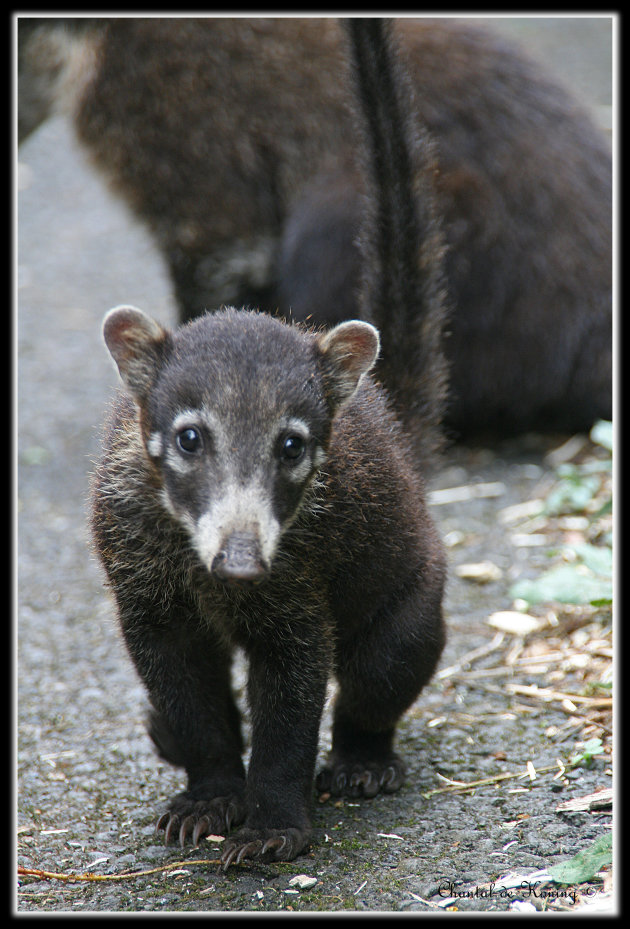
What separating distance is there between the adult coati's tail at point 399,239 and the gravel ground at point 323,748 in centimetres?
117

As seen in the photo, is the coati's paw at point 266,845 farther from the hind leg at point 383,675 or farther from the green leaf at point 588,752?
the green leaf at point 588,752

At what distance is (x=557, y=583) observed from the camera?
14.8 feet

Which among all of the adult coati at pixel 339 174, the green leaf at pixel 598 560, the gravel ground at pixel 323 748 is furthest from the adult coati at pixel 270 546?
the adult coati at pixel 339 174

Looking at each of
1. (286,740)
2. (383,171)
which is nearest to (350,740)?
(286,740)

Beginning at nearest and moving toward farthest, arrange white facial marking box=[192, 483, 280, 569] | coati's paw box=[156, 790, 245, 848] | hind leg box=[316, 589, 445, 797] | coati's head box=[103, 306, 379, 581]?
white facial marking box=[192, 483, 280, 569], coati's head box=[103, 306, 379, 581], coati's paw box=[156, 790, 245, 848], hind leg box=[316, 589, 445, 797]

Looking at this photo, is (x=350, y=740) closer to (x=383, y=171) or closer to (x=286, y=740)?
(x=286, y=740)

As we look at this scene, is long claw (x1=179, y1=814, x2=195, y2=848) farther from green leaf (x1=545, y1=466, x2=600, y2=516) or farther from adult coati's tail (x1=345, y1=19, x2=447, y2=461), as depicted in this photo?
green leaf (x1=545, y1=466, x2=600, y2=516)

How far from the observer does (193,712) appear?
3432mm

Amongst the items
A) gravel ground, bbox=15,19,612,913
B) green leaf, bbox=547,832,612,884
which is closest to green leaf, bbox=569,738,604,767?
gravel ground, bbox=15,19,612,913

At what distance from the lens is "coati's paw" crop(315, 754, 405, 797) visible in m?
3.76

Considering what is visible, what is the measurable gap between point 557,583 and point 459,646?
667 millimetres

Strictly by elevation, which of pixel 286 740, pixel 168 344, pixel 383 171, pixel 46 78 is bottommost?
pixel 286 740

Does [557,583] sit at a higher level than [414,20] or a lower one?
lower

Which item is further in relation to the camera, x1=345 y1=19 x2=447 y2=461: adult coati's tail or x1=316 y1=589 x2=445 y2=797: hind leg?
x1=345 y1=19 x2=447 y2=461: adult coati's tail
